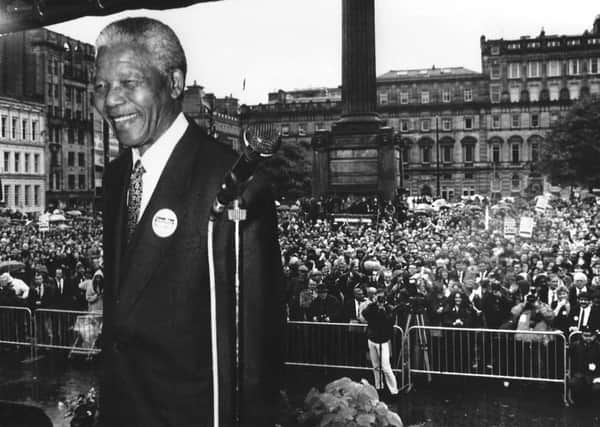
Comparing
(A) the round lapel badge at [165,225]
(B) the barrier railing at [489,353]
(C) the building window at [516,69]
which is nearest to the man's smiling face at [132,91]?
(A) the round lapel badge at [165,225]

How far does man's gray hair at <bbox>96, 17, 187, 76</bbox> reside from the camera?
2.27 m

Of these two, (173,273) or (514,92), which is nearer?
(173,273)

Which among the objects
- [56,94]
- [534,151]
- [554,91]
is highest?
[554,91]

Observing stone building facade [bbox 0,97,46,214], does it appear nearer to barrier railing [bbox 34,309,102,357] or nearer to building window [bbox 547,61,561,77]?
barrier railing [bbox 34,309,102,357]

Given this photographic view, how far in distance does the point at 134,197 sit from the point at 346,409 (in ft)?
7.40

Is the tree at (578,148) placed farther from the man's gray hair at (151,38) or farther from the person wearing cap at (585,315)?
the man's gray hair at (151,38)

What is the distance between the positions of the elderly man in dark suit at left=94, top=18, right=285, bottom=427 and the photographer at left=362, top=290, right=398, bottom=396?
27.5ft

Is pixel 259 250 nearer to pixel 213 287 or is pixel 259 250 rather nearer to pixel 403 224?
pixel 213 287

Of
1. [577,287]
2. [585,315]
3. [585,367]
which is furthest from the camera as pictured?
[577,287]

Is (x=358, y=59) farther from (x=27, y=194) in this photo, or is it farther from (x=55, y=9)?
(x=27, y=194)

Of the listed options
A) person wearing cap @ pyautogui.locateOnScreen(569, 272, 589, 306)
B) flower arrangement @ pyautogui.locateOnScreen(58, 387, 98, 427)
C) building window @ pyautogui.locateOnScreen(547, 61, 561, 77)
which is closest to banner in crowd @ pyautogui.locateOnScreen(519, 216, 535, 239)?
person wearing cap @ pyautogui.locateOnScreen(569, 272, 589, 306)

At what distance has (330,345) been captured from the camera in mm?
11688

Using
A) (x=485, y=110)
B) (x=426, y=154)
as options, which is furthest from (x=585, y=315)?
(x=426, y=154)

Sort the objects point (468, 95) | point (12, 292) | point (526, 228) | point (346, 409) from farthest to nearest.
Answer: point (468, 95), point (526, 228), point (12, 292), point (346, 409)
